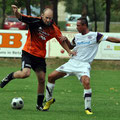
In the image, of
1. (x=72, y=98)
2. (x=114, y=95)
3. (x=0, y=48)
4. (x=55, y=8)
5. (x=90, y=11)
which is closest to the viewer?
(x=72, y=98)

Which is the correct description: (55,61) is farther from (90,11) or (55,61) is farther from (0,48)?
(90,11)

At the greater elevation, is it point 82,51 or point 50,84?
point 82,51

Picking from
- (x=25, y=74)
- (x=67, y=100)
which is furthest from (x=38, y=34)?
(x=67, y=100)

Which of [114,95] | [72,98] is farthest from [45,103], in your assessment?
[114,95]

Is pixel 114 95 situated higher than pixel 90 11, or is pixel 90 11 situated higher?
pixel 114 95

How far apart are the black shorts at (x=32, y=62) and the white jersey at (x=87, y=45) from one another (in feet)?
2.38

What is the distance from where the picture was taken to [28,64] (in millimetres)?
11031

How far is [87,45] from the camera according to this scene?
10977 millimetres

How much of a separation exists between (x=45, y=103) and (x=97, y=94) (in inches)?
159

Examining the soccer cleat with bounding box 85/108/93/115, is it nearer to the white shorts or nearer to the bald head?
the white shorts

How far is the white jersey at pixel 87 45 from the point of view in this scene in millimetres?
10945

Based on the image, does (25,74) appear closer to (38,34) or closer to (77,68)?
(38,34)

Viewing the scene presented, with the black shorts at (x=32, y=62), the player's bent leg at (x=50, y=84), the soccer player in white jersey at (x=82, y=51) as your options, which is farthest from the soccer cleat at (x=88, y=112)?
the black shorts at (x=32, y=62)

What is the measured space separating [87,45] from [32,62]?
1.17m
